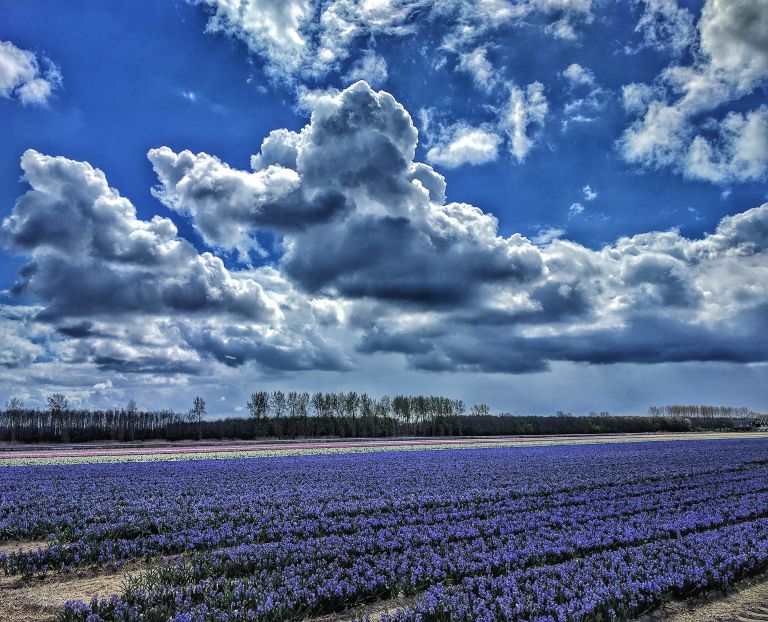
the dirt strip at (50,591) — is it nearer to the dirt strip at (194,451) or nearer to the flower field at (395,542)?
the flower field at (395,542)

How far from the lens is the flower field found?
27.9ft

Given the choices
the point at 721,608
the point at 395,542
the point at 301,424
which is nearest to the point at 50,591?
the point at 395,542

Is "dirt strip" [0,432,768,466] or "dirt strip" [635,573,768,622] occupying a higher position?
"dirt strip" [635,573,768,622]

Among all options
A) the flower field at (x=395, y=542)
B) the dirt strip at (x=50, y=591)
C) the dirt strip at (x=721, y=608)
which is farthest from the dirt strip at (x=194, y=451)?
the dirt strip at (x=721, y=608)

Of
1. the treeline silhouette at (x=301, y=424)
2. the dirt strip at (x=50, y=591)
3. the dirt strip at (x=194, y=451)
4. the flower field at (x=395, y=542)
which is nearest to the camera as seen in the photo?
the flower field at (x=395, y=542)

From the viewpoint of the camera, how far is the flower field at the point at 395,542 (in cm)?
852

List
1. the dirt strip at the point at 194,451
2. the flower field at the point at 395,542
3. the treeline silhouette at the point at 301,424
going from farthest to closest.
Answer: the treeline silhouette at the point at 301,424
the dirt strip at the point at 194,451
the flower field at the point at 395,542

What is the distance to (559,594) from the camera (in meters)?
8.69

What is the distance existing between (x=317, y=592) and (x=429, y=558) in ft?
9.69

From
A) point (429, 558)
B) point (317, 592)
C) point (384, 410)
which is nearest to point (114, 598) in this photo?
point (317, 592)

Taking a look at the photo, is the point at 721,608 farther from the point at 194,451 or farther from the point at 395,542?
the point at 194,451

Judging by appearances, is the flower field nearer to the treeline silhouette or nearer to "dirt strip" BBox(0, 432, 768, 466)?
"dirt strip" BBox(0, 432, 768, 466)

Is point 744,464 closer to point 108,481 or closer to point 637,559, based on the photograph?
point 637,559

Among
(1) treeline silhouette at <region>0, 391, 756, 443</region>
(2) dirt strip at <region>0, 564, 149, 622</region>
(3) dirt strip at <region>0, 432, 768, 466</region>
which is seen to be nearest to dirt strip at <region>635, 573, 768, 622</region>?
(2) dirt strip at <region>0, 564, 149, 622</region>
